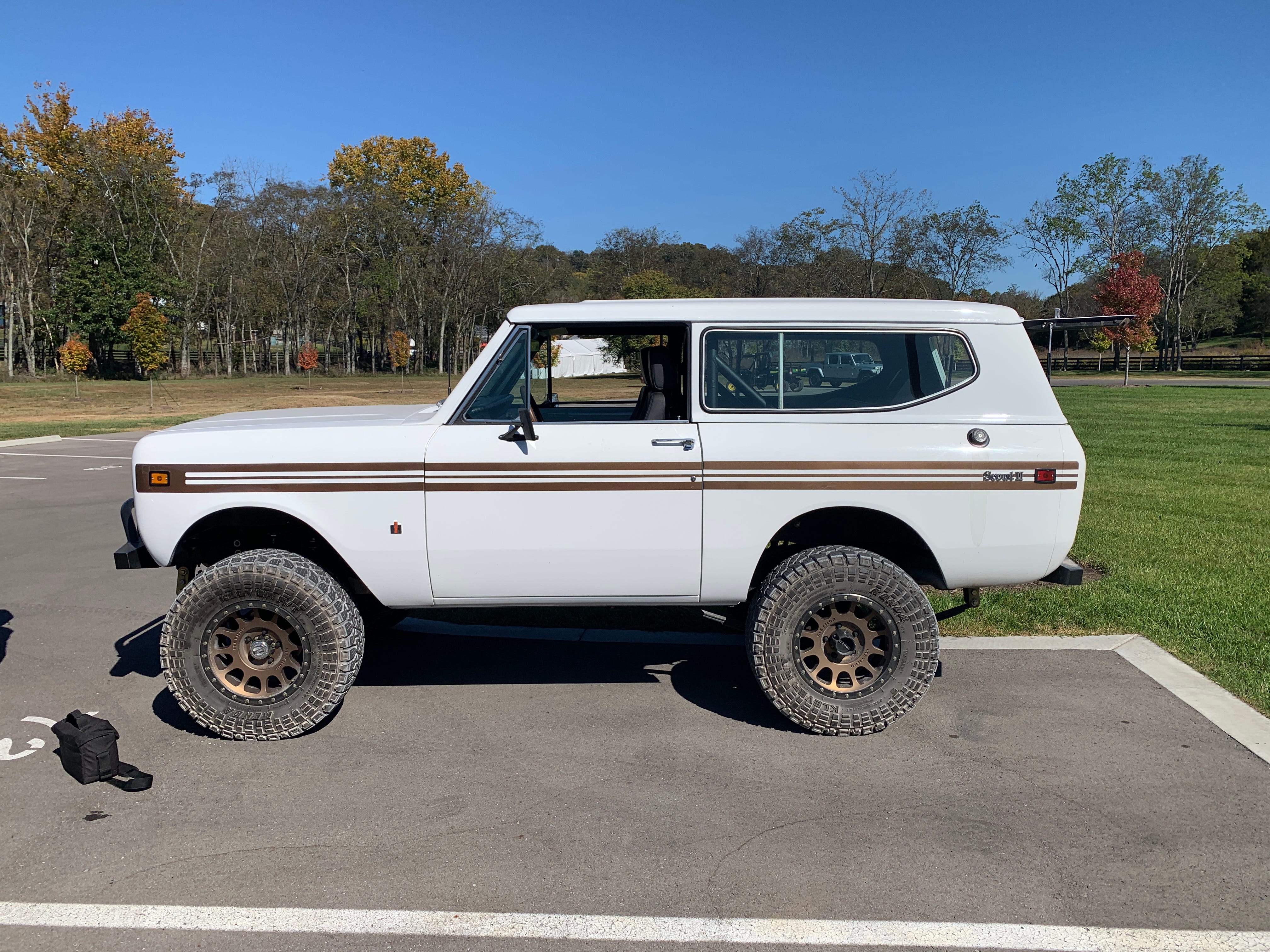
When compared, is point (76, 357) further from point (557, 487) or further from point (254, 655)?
point (557, 487)

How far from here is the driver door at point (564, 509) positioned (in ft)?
14.1

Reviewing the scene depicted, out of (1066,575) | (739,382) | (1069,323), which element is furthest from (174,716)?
(1069,323)

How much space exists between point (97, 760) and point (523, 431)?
7.40 ft

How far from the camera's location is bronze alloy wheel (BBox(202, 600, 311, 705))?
14.2 ft

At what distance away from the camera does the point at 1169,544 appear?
26.1ft

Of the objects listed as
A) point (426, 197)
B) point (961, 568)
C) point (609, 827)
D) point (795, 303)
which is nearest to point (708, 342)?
point (795, 303)

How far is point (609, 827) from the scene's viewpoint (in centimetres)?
358

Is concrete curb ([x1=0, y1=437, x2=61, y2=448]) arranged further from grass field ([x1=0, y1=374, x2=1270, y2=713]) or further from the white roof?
the white roof

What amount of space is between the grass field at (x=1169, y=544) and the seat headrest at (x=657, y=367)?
317 millimetres

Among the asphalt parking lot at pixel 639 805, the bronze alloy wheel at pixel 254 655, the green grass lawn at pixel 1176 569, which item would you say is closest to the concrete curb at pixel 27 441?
the asphalt parking lot at pixel 639 805

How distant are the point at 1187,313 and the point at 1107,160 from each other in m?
15.2

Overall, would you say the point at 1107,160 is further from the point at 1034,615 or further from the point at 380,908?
the point at 380,908

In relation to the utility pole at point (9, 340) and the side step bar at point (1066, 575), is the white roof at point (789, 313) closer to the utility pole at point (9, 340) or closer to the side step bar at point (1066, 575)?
the side step bar at point (1066, 575)

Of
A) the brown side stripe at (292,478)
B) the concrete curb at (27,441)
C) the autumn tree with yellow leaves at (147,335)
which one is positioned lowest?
the concrete curb at (27,441)
